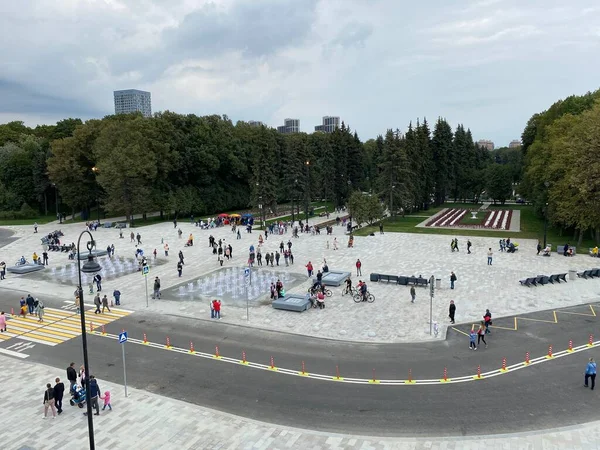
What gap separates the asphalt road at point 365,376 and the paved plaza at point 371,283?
1748 mm

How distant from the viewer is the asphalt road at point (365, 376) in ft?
45.1

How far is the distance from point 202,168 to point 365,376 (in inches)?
2344

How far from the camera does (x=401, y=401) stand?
14828mm

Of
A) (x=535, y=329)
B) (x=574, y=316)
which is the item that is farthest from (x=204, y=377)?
(x=574, y=316)

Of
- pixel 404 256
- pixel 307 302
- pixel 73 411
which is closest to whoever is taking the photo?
pixel 73 411

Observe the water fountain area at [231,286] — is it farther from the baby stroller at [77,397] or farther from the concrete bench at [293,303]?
the baby stroller at [77,397]

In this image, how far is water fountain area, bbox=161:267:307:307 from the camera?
2772cm

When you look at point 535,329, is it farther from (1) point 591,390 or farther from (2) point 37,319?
(2) point 37,319

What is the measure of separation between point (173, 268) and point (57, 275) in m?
8.73

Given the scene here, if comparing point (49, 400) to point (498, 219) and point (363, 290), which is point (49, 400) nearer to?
point (363, 290)

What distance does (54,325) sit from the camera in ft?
76.4

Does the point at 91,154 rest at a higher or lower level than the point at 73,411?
→ higher

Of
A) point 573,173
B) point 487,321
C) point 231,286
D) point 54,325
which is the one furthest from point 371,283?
point 573,173

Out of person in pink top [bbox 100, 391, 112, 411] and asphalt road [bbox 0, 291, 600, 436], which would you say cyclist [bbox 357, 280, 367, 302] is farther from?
person in pink top [bbox 100, 391, 112, 411]
